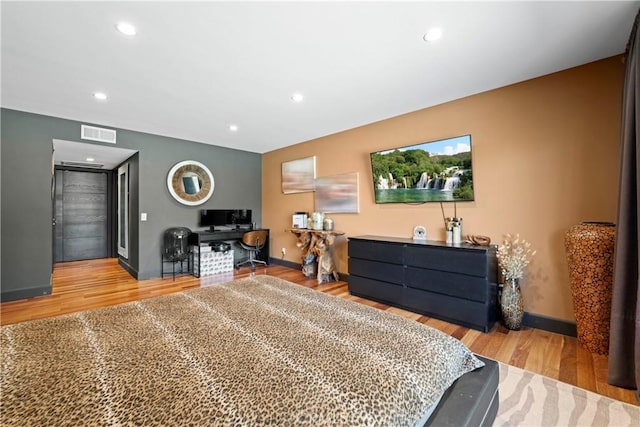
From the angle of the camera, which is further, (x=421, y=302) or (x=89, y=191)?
(x=89, y=191)

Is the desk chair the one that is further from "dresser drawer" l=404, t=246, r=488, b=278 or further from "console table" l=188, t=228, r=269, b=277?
"dresser drawer" l=404, t=246, r=488, b=278

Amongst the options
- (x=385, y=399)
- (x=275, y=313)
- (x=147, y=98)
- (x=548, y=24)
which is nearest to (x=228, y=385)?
(x=385, y=399)

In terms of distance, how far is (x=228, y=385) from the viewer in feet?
3.12

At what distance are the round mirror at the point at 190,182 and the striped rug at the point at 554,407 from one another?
5291mm

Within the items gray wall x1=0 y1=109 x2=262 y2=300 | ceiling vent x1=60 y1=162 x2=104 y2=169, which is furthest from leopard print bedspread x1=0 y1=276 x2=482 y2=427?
ceiling vent x1=60 y1=162 x2=104 y2=169

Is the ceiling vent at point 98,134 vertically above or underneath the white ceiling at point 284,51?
underneath

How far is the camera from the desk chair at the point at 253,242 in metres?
5.40

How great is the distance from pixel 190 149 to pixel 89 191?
11.4 ft

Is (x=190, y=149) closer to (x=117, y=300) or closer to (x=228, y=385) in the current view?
(x=117, y=300)

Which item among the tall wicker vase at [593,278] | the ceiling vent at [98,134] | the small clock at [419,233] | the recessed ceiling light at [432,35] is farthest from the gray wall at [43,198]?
the tall wicker vase at [593,278]

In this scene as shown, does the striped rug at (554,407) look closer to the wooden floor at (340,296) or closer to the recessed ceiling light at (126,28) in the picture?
the wooden floor at (340,296)

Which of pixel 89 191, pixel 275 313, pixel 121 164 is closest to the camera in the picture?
pixel 275 313

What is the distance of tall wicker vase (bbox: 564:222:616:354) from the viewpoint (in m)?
2.23

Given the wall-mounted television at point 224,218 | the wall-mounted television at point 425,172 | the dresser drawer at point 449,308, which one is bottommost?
the dresser drawer at point 449,308
